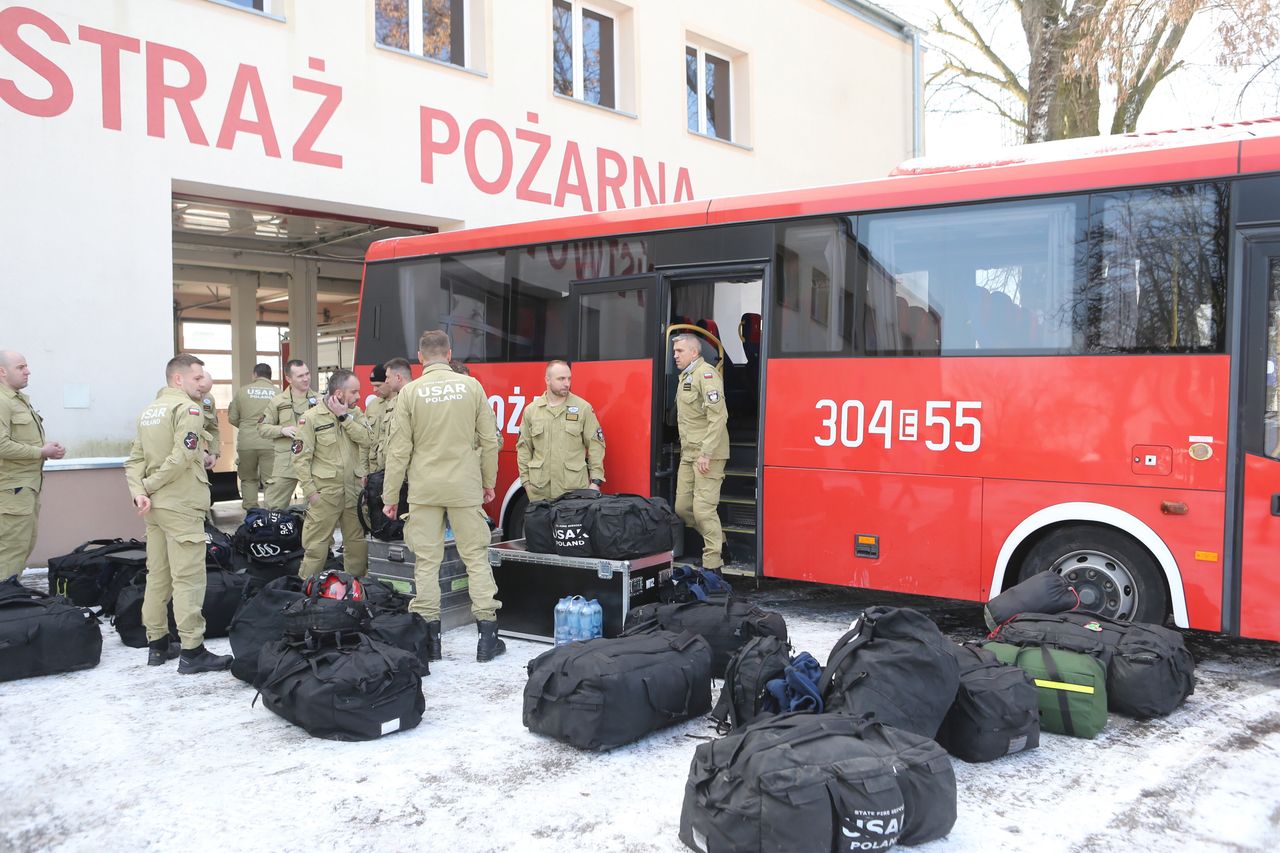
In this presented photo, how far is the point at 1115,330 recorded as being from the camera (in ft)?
17.9

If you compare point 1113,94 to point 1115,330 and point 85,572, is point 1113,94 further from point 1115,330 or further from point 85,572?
point 85,572

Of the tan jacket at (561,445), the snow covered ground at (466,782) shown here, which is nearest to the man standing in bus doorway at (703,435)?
the tan jacket at (561,445)

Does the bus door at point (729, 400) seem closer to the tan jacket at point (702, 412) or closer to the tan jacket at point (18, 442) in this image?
the tan jacket at point (702, 412)

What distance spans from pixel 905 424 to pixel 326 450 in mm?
3992

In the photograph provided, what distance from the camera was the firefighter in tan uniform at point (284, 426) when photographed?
9.16 meters

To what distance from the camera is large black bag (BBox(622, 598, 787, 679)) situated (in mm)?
5039

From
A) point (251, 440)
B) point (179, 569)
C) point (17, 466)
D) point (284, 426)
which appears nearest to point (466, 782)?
point (179, 569)

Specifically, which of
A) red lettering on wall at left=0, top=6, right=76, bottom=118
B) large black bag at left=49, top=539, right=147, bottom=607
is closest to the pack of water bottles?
large black bag at left=49, top=539, right=147, bottom=607

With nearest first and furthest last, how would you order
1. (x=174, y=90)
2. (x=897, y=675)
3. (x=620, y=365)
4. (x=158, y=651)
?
1. (x=897, y=675)
2. (x=158, y=651)
3. (x=620, y=365)
4. (x=174, y=90)

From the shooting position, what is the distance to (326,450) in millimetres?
6898

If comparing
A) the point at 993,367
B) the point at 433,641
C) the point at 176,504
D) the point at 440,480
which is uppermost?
the point at 993,367

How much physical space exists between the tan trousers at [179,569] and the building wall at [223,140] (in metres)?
3.49

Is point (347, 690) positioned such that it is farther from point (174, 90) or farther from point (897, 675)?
point (174, 90)

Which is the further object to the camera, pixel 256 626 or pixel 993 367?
pixel 993 367
